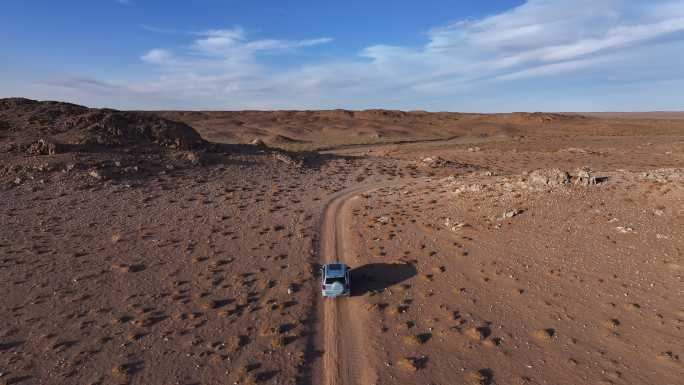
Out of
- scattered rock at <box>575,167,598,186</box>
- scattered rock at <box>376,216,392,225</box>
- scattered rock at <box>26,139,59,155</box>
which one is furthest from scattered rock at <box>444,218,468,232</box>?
scattered rock at <box>26,139,59,155</box>

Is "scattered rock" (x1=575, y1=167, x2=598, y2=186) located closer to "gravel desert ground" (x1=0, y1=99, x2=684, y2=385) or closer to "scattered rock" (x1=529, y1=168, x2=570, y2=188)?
"gravel desert ground" (x1=0, y1=99, x2=684, y2=385)

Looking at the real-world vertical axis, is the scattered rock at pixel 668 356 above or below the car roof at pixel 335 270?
below

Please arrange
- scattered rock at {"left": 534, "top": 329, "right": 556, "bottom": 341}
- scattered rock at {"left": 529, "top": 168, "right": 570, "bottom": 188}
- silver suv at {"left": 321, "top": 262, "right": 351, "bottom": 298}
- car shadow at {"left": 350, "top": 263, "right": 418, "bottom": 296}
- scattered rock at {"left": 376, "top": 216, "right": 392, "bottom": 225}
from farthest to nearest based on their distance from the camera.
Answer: scattered rock at {"left": 529, "top": 168, "right": 570, "bottom": 188}
scattered rock at {"left": 376, "top": 216, "right": 392, "bottom": 225}
car shadow at {"left": 350, "top": 263, "right": 418, "bottom": 296}
silver suv at {"left": 321, "top": 262, "right": 351, "bottom": 298}
scattered rock at {"left": 534, "top": 329, "right": 556, "bottom": 341}

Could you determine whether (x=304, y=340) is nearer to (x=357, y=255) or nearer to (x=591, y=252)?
(x=357, y=255)

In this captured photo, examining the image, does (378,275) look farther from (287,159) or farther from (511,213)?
(287,159)

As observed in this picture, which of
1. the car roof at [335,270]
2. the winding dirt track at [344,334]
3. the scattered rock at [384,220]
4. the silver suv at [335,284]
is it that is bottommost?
the winding dirt track at [344,334]

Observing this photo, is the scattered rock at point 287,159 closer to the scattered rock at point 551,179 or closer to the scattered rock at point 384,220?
the scattered rock at point 384,220

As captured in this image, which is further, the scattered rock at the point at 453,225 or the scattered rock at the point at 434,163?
the scattered rock at the point at 434,163

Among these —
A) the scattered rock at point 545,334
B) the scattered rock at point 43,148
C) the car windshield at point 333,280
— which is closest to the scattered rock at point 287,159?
the scattered rock at point 43,148

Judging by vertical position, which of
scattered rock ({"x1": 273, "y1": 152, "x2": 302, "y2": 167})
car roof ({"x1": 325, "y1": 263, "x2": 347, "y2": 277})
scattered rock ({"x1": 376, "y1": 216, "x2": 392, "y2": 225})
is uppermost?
scattered rock ({"x1": 273, "y1": 152, "x2": 302, "y2": 167})
